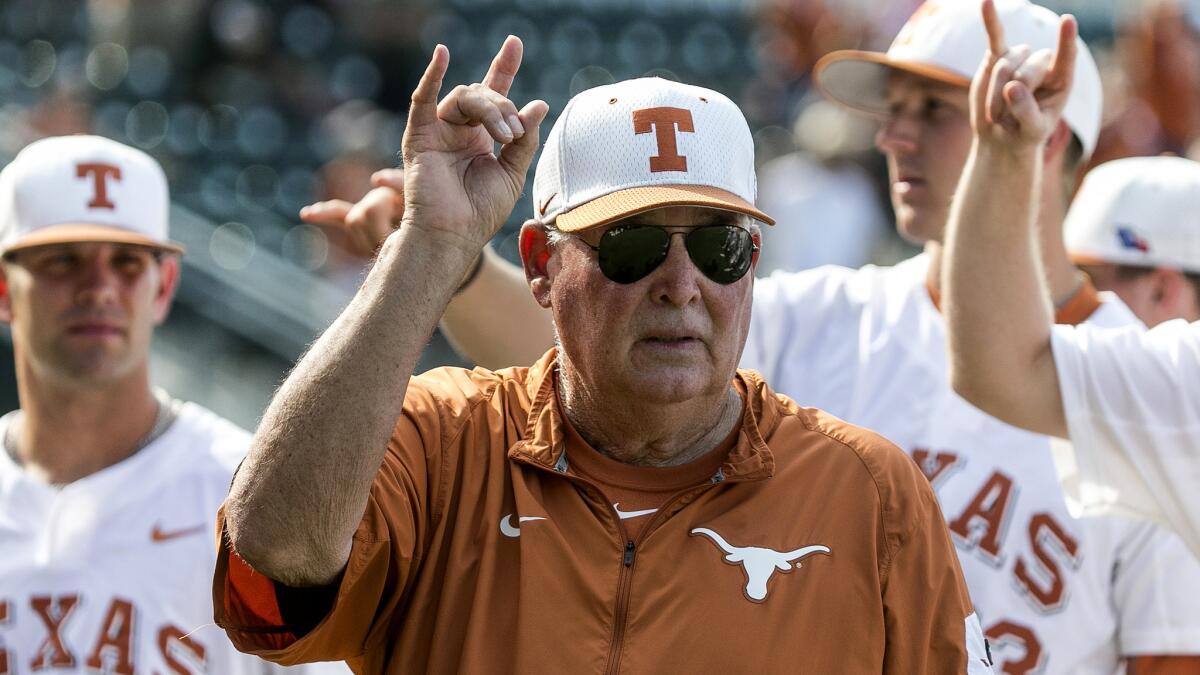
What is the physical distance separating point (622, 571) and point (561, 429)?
0.28m

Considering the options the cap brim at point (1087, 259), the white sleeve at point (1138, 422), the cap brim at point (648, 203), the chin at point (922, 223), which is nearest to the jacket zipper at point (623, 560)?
the cap brim at point (648, 203)

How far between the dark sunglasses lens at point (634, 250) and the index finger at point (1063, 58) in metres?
1.13

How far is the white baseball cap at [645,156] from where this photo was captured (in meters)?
2.57

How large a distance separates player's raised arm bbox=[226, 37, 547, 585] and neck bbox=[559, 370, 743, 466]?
0.34 metres

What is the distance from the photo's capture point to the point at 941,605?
2496 mm

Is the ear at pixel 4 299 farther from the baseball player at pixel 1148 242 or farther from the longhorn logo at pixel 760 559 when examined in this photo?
the baseball player at pixel 1148 242

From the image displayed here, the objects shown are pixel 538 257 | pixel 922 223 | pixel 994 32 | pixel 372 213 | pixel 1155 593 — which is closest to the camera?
pixel 538 257

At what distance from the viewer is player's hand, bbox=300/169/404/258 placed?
12.0ft

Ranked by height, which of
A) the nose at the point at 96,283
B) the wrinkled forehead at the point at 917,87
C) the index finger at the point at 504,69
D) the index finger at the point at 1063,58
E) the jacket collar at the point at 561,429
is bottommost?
the nose at the point at 96,283

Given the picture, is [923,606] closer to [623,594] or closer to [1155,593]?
[623,594]

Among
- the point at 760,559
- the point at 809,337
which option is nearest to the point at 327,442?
the point at 760,559

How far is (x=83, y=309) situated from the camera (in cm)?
434

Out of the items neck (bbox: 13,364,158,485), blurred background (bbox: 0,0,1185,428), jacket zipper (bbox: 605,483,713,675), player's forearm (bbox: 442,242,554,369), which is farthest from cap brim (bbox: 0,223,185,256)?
blurred background (bbox: 0,0,1185,428)

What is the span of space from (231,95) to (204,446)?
6517 millimetres
